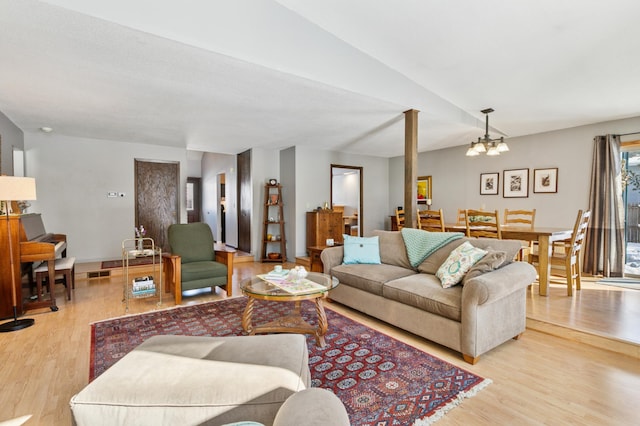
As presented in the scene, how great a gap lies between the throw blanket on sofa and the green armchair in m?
2.18

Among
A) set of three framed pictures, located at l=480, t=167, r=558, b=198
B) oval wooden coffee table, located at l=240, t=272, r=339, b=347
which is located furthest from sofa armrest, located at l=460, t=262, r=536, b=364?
set of three framed pictures, located at l=480, t=167, r=558, b=198

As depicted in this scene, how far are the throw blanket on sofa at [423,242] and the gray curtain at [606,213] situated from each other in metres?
2.96

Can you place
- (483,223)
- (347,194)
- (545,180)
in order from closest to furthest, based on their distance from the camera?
(483,223) < (545,180) < (347,194)

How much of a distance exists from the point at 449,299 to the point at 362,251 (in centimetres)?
138

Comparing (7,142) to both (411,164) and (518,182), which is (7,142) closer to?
(411,164)

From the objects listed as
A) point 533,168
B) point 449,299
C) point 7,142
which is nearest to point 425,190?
point 533,168

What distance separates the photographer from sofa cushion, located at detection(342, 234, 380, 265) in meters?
3.72

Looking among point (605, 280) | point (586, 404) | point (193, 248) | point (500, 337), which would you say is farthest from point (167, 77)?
point (605, 280)

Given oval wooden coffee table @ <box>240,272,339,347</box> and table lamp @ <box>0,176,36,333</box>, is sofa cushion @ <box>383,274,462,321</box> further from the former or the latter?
table lamp @ <box>0,176,36,333</box>

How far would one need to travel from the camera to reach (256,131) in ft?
16.8

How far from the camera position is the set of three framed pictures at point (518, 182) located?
5289 mm

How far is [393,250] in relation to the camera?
3.75 meters

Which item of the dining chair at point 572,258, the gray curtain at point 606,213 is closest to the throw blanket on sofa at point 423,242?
the dining chair at point 572,258

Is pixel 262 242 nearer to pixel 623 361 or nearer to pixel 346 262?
pixel 346 262
